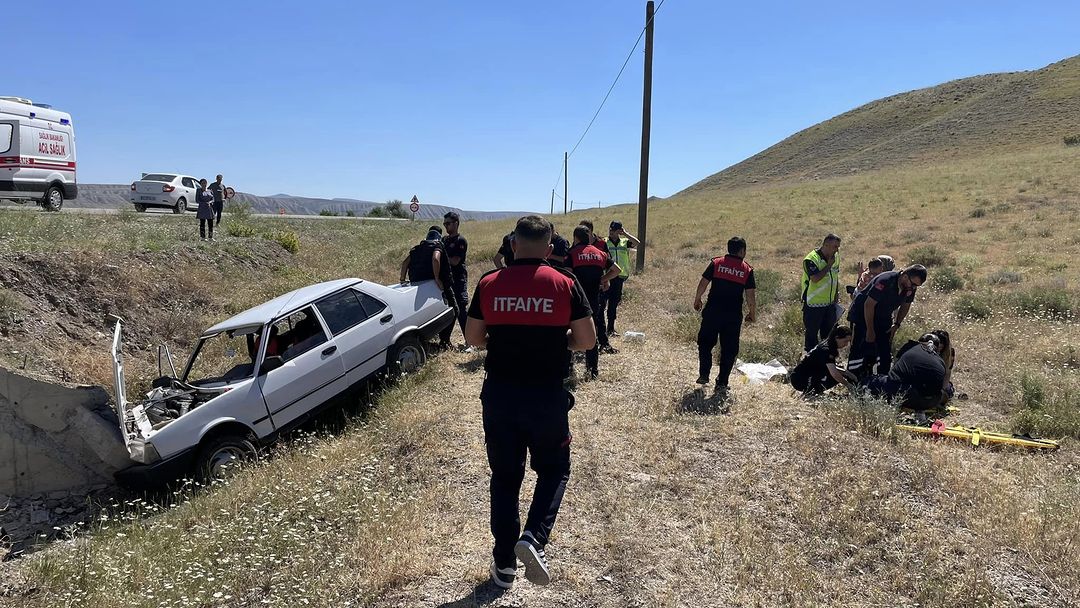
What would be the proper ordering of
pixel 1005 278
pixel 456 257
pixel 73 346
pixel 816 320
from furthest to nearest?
pixel 1005 278, pixel 456 257, pixel 73 346, pixel 816 320

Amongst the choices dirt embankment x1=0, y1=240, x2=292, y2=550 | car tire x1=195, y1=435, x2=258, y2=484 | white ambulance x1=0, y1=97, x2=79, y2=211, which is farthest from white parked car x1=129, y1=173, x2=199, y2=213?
car tire x1=195, y1=435, x2=258, y2=484

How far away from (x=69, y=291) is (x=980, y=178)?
36093 millimetres

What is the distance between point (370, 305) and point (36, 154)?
41.2ft

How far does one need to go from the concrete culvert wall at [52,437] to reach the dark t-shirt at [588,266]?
14.8 ft

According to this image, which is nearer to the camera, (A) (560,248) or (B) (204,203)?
(A) (560,248)

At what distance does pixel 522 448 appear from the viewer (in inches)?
122

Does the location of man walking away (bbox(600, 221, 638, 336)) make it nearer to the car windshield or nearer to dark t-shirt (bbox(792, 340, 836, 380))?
dark t-shirt (bbox(792, 340, 836, 380))

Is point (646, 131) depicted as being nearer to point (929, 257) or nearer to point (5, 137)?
point (929, 257)

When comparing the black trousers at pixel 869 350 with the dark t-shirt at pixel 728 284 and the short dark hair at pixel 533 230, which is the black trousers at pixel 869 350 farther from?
the short dark hair at pixel 533 230

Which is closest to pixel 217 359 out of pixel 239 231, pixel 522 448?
pixel 522 448

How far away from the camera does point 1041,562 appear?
11.3 feet

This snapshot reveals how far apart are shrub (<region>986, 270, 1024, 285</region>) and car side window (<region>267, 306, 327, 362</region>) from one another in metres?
11.8

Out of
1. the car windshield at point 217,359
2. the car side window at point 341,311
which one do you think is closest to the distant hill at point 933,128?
the car side window at point 341,311

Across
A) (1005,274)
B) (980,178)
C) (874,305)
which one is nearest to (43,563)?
(874,305)
